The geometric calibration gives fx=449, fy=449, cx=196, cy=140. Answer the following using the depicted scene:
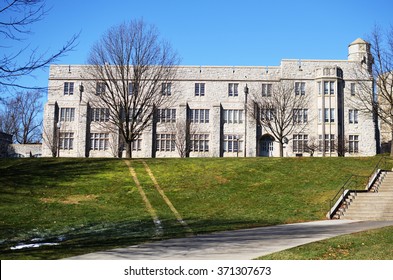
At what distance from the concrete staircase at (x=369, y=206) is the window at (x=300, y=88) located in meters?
32.4

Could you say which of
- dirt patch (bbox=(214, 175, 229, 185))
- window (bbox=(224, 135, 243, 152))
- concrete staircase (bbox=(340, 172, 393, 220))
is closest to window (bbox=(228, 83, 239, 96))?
window (bbox=(224, 135, 243, 152))

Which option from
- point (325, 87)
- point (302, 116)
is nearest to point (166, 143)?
point (302, 116)

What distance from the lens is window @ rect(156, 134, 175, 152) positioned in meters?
56.4

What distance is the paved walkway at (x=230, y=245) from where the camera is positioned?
11.4 meters

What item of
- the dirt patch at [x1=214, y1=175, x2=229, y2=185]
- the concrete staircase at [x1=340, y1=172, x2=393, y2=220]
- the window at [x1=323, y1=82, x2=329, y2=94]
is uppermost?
the window at [x1=323, y1=82, x2=329, y2=94]

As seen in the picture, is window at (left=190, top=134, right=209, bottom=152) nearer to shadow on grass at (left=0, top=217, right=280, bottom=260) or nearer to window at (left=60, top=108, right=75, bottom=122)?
window at (left=60, top=108, right=75, bottom=122)

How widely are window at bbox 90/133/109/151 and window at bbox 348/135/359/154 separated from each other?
1198 inches

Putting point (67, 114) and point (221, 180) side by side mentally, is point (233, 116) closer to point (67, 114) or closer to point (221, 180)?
point (67, 114)

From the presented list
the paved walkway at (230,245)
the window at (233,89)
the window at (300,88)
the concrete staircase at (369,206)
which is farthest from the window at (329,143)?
the paved walkway at (230,245)

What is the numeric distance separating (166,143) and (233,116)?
9167 millimetres

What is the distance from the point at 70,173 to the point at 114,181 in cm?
392

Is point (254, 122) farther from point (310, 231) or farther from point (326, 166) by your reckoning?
point (310, 231)

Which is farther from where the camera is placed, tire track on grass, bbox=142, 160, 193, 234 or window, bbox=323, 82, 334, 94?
window, bbox=323, 82, 334, 94
